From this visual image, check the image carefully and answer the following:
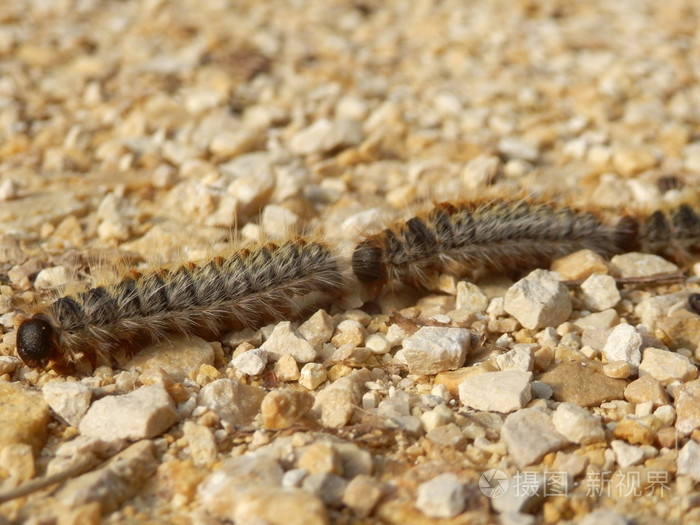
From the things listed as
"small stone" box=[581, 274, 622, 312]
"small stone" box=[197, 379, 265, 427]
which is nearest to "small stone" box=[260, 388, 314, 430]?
"small stone" box=[197, 379, 265, 427]

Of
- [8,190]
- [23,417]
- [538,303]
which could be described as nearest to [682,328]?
[538,303]

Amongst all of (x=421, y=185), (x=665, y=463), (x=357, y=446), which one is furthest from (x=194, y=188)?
(x=665, y=463)

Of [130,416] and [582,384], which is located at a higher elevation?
[130,416]

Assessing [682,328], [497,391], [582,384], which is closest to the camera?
[497,391]

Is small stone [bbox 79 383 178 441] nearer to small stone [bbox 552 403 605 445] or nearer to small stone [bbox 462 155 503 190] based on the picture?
small stone [bbox 552 403 605 445]

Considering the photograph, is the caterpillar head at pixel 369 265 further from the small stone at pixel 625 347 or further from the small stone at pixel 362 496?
the small stone at pixel 362 496

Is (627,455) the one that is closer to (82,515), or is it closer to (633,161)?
(82,515)

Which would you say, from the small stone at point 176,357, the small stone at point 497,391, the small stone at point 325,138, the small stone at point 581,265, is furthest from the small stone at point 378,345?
the small stone at point 325,138

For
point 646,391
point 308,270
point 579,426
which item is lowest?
Result: point 646,391
